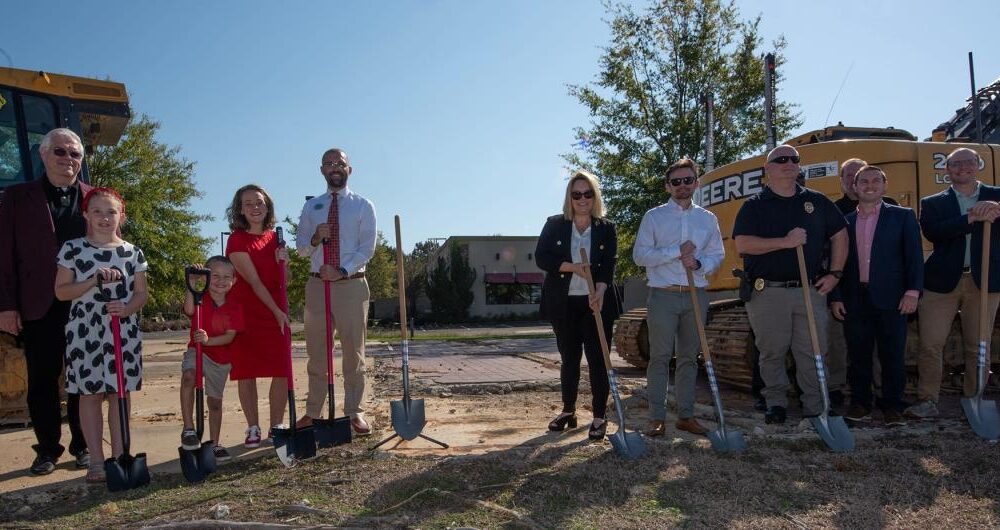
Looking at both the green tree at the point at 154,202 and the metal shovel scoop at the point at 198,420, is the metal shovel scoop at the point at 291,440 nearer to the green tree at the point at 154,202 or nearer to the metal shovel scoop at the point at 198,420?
the metal shovel scoop at the point at 198,420

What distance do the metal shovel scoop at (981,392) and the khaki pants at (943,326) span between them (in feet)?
0.44

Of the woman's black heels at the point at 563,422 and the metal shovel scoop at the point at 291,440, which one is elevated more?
the metal shovel scoop at the point at 291,440

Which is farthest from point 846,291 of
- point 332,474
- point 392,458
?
point 332,474

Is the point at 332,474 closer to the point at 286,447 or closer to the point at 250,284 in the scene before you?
the point at 286,447

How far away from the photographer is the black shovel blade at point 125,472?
382 cm

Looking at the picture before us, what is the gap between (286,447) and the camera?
13.7ft

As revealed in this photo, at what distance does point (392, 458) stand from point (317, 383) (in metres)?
1.09

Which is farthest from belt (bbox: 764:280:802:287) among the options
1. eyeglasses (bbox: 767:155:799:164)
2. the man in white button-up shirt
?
eyeglasses (bbox: 767:155:799:164)

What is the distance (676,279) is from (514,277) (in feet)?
→ 124

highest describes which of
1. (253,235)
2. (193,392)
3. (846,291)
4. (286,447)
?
(253,235)

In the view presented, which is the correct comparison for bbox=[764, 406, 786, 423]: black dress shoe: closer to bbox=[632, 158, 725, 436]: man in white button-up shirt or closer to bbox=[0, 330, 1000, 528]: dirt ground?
bbox=[0, 330, 1000, 528]: dirt ground

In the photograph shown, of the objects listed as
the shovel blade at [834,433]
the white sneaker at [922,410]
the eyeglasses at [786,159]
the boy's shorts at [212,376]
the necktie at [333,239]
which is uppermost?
the eyeglasses at [786,159]

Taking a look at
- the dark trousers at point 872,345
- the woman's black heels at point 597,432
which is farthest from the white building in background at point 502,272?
the woman's black heels at point 597,432

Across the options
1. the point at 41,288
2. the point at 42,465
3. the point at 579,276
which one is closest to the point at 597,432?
the point at 579,276
